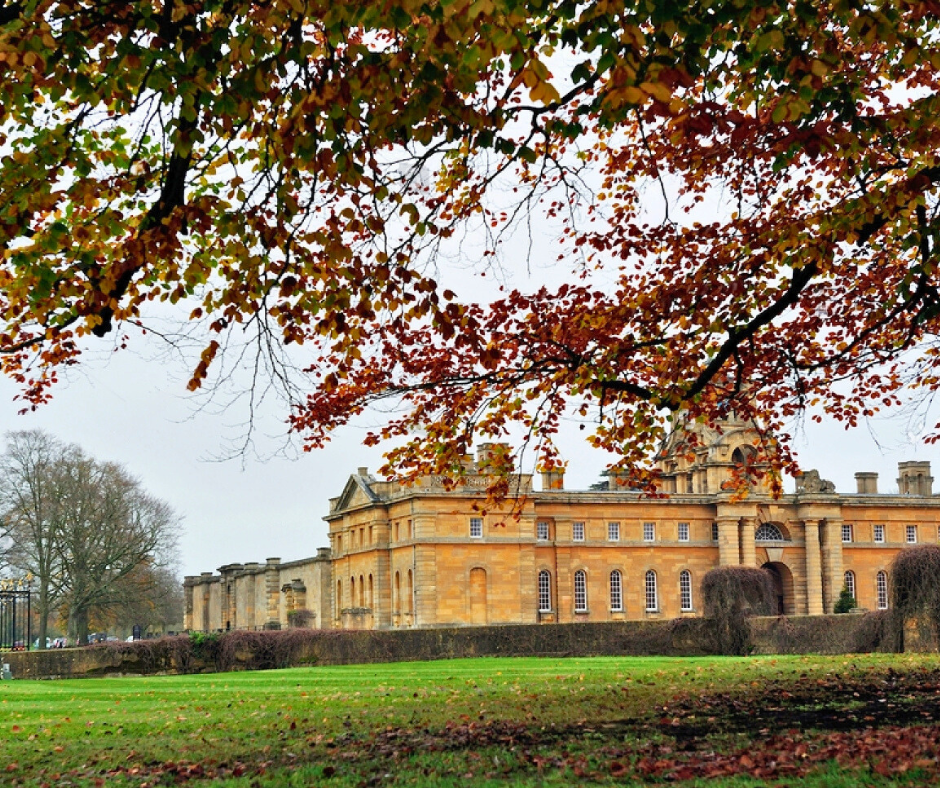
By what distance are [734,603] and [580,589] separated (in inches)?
1041

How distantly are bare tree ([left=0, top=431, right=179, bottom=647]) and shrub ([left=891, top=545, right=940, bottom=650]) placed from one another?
36.1 meters

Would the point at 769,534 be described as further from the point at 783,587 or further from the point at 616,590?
the point at 616,590

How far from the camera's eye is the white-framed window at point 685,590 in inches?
2478

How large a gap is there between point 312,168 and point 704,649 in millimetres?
29710

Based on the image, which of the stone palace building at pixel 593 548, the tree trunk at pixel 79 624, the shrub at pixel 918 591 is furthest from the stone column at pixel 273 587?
the shrub at pixel 918 591

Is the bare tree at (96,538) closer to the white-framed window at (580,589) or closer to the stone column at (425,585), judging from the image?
the stone column at (425,585)

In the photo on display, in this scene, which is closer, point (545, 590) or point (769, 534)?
point (545, 590)

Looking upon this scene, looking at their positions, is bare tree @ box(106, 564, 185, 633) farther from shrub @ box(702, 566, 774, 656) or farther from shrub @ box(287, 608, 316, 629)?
shrub @ box(702, 566, 774, 656)

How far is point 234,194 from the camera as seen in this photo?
32.0 feet

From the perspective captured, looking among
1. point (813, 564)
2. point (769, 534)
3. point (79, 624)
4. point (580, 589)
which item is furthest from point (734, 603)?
point (79, 624)

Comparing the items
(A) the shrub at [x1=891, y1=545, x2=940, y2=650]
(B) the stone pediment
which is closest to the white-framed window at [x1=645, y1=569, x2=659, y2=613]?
(B) the stone pediment

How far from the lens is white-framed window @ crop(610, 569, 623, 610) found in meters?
62.1

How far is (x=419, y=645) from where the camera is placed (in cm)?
3503

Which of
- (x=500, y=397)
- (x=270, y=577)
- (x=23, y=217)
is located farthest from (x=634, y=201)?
(x=270, y=577)
